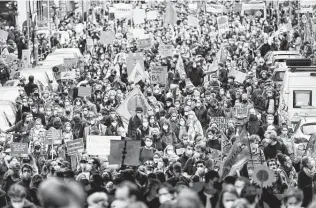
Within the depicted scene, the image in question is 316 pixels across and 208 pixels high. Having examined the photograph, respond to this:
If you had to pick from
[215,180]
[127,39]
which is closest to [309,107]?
[215,180]

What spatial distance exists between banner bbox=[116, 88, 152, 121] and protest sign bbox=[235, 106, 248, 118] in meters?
1.75

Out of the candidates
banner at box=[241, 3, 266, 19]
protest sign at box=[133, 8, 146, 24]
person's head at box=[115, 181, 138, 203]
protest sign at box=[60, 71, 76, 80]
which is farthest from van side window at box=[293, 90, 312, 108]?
banner at box=[241, 3, 266, 19]

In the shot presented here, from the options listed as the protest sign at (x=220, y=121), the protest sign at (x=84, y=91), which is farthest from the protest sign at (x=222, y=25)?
the protest sign at (x=220, y=121)

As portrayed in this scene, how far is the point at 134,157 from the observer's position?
18.6 m

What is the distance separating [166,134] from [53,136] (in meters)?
2.06

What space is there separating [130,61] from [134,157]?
1365cm

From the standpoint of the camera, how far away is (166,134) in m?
23.1

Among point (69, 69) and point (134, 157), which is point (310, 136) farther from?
point (69, 69)

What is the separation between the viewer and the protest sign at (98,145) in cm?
2069

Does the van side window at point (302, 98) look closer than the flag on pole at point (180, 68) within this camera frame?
Yes

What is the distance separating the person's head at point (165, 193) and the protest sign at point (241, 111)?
11552mm

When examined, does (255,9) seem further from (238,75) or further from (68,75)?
(238,75)

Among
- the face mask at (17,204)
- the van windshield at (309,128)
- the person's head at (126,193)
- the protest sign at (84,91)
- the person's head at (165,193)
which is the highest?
the person's head at (126,193)

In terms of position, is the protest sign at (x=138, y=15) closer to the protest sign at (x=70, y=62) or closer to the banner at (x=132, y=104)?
the protest sign at (x=70, y=62)
